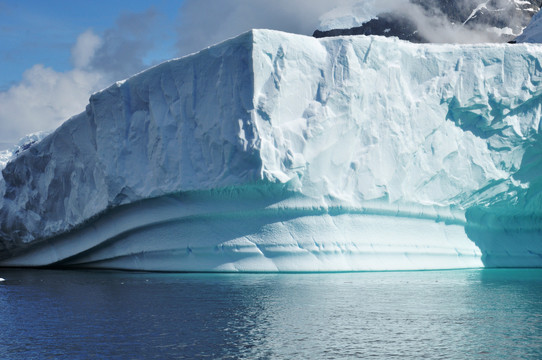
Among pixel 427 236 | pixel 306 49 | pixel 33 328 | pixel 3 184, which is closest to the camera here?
pixel 33 328

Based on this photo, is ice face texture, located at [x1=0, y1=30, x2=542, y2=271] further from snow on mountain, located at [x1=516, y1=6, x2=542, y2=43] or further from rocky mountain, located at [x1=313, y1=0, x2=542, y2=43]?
rocky mountain, located at [x1=313, y1=0, x2=542, y2=43]

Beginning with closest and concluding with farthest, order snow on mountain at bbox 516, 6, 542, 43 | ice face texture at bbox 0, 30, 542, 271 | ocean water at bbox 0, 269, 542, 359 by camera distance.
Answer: ocean water at bbox 0, 269, 542, 359 → ice face texture at bbox 0, 30, 542, 271 → snow on mountain at bbox 516, 6, 542, 43

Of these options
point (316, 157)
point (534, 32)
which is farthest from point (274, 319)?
point (534, 32)

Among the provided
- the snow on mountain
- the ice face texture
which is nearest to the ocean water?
the ice face texture

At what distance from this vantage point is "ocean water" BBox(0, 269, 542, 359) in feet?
15.4

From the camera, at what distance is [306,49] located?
35.4 feet

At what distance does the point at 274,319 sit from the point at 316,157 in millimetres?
5154

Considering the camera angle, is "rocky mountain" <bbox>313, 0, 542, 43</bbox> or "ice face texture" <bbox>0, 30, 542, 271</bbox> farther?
"rocky mountain" <bbox>313, 0, 542, 43</bbox>

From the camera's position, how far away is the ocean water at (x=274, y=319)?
468 cm

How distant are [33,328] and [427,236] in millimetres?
8097

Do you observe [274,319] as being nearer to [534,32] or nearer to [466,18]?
[534,32]

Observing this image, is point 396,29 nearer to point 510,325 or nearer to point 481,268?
point 481,268

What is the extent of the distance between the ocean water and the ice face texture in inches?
62.2

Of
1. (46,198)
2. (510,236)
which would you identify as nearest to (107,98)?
(46,198)
